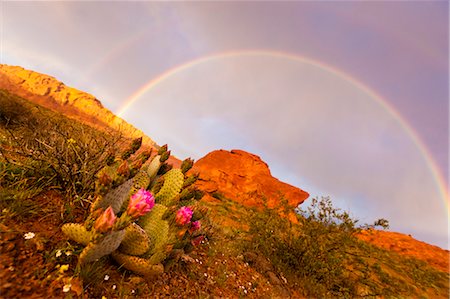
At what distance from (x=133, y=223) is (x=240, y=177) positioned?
25.6 meters

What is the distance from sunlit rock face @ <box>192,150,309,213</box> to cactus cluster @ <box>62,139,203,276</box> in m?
19.9

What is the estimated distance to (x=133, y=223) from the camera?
2.81 metres

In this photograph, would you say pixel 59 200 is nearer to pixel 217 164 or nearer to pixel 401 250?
pixel 217 164

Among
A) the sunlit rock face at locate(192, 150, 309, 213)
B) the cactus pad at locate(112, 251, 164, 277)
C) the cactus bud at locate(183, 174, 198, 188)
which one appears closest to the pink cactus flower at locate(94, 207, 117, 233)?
the cactus pad at locate(112, 251, 164, 277)

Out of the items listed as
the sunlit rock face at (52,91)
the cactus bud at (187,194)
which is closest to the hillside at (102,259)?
the cactus bud at (187,194)

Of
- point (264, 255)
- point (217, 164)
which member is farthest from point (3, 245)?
point (217, 164)

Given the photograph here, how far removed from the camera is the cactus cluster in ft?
7.50

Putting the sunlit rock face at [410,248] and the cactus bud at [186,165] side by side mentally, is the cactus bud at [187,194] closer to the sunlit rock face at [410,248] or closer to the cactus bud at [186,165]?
the cactus bud at [186,165]

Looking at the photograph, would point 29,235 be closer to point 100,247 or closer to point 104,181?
point 100,247

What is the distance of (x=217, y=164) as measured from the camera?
2950cm

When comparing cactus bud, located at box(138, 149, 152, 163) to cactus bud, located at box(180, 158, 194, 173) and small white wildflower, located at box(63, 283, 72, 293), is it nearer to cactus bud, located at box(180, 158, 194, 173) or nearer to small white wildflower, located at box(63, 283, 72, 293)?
cactus bud, located at box(180, 158, 194, 173)

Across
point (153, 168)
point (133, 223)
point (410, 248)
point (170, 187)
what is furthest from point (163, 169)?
point (410, 248)

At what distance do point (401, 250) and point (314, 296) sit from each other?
1409 inches

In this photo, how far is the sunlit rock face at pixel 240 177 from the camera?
82.5 ft
